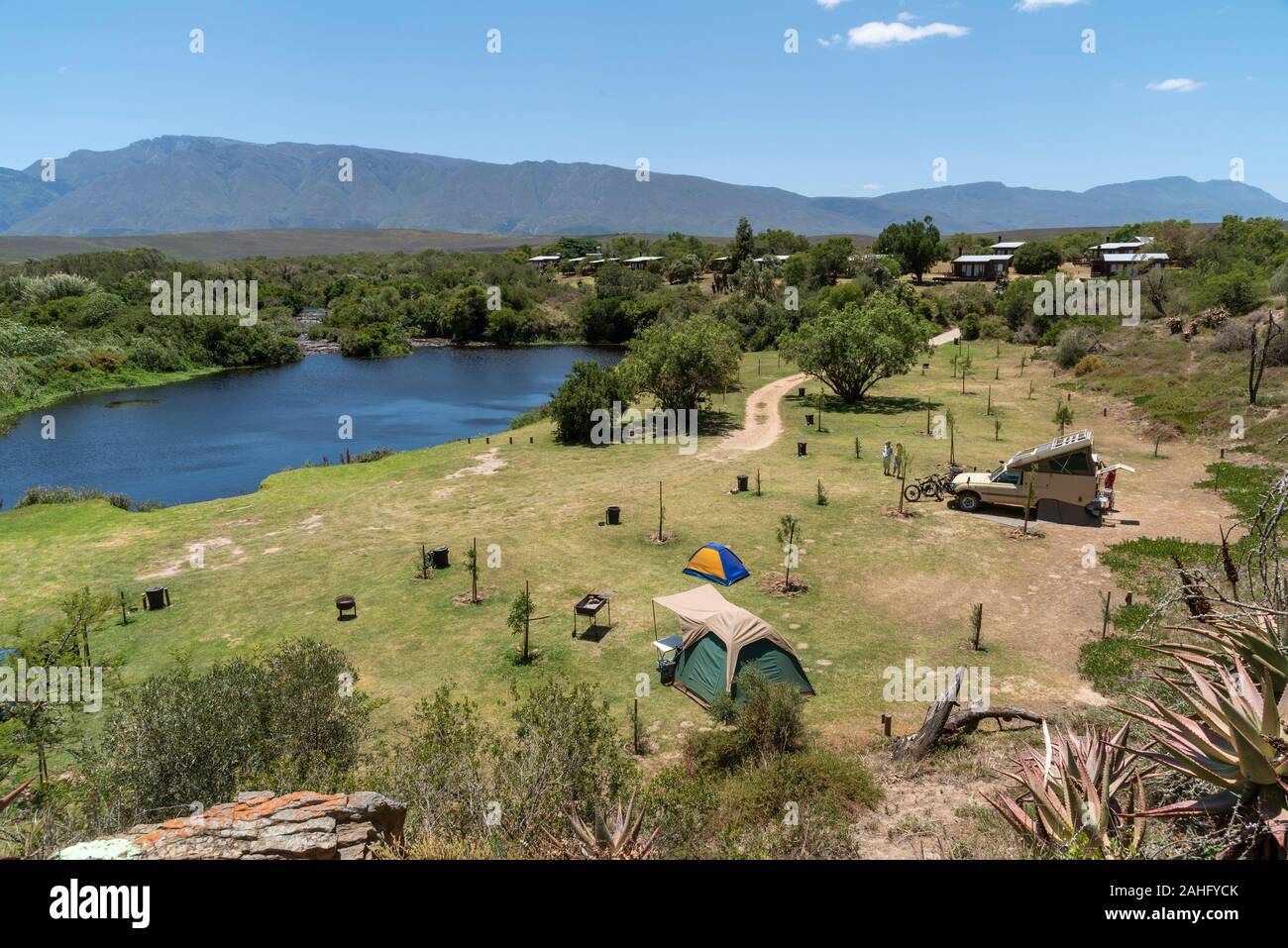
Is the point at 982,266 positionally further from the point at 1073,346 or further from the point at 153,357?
the point at 153,357

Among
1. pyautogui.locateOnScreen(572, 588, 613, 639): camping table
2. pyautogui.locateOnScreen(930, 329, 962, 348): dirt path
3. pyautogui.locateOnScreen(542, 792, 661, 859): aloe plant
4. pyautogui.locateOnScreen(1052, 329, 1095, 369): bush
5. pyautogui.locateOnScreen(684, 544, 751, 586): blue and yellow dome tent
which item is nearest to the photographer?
pyautogui.locateOnScreen(542, 792, 661, 859): aloe plant

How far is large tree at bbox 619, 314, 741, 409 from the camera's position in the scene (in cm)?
4078

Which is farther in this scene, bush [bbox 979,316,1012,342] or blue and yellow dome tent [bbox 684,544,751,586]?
bush [bbox 979,316,1012,342]

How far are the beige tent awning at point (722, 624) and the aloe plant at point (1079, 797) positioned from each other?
7.50 m

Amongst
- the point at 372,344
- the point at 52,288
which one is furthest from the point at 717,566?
the point at 52,288

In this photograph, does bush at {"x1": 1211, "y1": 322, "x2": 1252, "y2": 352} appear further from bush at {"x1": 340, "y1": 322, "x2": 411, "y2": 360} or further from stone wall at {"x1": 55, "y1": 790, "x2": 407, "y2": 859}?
bush at {"x1": 340, "y1": 322, "x2": 411, "y2": 360}

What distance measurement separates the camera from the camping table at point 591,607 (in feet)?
58.2

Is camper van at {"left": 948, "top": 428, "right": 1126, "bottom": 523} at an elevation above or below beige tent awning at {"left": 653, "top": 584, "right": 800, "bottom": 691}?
above

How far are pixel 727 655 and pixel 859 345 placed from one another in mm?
32729

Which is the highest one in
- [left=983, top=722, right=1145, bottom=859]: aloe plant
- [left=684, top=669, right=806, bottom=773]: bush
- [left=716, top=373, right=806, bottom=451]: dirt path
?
[left=716, top=373, right=806, bottom=451]: dirt path

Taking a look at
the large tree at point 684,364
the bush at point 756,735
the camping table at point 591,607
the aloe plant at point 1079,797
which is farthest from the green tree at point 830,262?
the aloe plant at point 1079,797

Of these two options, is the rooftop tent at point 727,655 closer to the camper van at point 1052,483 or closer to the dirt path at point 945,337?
the camper van at point 1052,483

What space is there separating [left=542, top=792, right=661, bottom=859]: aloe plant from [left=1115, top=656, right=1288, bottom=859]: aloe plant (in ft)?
12.9

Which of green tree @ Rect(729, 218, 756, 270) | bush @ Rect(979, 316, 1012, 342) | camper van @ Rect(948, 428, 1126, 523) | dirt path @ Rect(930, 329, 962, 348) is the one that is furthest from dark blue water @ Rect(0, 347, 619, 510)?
bush @ Rect(979, 316, 1012, 342)
